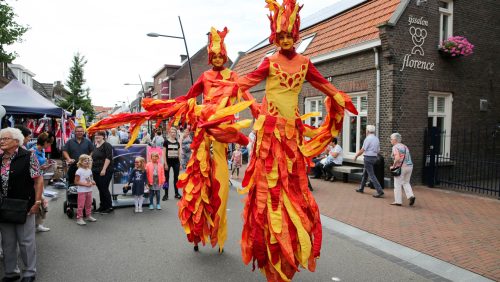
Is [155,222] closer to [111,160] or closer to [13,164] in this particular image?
[111,160]

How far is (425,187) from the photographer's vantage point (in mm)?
10812

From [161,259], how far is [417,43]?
32.2 ft

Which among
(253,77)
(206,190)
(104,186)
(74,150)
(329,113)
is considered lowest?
(104,186)

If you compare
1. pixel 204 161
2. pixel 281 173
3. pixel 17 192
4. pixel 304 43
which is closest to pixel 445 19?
pixel 304 43

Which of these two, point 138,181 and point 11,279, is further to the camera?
point 138,181

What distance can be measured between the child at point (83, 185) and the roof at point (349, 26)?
872 cm

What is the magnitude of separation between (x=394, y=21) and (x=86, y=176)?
29.4ft

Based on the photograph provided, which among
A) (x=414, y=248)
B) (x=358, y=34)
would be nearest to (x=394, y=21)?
(x=358, y=34)

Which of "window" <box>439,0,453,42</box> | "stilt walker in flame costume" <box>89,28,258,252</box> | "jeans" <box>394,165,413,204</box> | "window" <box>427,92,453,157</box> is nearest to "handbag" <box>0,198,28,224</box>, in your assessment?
"stilt walker in flame costume" <box>89,28,258,252</box>

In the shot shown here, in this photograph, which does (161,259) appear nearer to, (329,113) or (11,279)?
(11,279)

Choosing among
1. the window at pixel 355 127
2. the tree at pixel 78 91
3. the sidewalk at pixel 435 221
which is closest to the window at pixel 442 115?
the window at pixel 355 127

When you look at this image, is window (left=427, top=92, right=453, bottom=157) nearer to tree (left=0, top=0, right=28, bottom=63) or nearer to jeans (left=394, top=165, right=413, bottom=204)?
jeans (left=394, top=165, right=413, bottom=204)

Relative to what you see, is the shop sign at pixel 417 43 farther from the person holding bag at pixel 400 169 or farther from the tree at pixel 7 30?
the tree at pixel 7 30

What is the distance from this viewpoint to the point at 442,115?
11852mm
